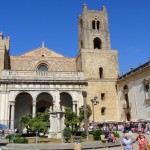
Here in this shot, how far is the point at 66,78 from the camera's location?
109ft

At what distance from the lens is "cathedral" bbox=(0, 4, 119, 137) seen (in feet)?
105

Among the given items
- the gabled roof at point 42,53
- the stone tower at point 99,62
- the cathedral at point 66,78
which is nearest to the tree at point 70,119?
the cathedral at point 66,78

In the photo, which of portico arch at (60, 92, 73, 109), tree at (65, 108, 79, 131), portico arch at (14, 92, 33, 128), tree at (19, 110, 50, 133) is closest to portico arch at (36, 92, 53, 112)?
portico arch at (14, 92, 33, 128)

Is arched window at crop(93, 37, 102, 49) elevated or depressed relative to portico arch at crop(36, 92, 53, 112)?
elevated

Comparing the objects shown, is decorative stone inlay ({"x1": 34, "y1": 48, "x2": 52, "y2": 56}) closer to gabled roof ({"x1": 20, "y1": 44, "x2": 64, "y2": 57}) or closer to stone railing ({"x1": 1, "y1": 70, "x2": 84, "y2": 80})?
gabled roof ({"x1": 20, "y1": 44, "x2": 64, "y2": 57})

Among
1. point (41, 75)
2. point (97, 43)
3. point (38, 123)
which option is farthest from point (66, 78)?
point (38, 123)

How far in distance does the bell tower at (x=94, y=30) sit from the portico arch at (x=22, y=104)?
1084cm

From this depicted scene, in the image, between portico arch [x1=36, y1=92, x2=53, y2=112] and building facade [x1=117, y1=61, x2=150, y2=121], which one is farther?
portico arch [x1=36, y1=92, x2=53, y2=112]

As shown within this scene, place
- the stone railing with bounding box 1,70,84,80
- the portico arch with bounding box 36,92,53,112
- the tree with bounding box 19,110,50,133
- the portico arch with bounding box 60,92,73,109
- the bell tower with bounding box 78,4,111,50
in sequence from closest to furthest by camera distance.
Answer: the tree with bounding box 19,110,50,133 → the stone railing with bounding box 1,70,84,80 → the portico arch with bounding box 36,92,53,112 → the portico arch with bounding box 60,92,73,109 → the bell tower with bounding box 78,4,111,50

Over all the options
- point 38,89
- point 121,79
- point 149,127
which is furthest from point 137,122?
point 38,89

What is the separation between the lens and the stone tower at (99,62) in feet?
111

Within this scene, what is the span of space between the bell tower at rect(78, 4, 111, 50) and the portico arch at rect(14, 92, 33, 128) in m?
10.8

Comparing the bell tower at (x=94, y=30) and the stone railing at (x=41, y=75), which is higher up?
the bell tower at (x=94, y=30)

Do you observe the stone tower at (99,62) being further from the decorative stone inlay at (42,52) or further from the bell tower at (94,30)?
the decorative stone inlay at (42,52)
